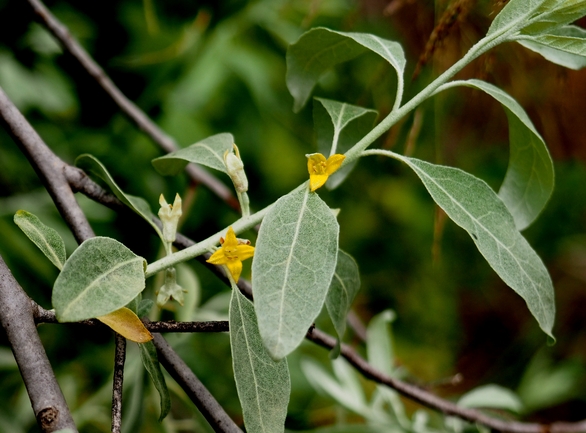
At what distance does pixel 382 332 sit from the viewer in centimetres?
93

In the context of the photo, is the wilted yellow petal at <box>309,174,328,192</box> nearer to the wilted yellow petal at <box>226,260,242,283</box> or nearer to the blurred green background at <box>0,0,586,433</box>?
the wilted yellow petal at <box>226,260,242,283</box>

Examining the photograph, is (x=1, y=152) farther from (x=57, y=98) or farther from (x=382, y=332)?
(x=382, y=332)

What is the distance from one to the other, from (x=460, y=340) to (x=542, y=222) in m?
0.56

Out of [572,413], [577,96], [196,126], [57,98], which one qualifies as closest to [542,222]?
[577,96]

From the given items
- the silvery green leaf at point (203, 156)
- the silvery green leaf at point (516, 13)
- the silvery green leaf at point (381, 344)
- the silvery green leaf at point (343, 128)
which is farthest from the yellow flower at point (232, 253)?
the silvery green leaf at point (381, 344)

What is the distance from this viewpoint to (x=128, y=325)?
414mm

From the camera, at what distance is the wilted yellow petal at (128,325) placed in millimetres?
410

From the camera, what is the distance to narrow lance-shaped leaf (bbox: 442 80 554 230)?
574 millimetres

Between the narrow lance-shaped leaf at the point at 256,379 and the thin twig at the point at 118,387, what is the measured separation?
0.09m

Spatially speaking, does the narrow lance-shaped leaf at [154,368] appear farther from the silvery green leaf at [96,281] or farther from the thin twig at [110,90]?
the thin twig at [110,90]

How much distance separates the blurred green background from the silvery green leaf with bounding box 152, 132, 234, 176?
0.90ft

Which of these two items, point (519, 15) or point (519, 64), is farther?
point (519, 64)

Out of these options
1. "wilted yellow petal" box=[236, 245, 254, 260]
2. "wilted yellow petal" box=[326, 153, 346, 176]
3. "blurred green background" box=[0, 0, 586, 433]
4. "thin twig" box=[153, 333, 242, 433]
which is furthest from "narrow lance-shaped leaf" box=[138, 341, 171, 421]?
"blurred green background" box=[0, 0, 586, 433]

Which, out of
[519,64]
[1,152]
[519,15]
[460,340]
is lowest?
[460,340]
